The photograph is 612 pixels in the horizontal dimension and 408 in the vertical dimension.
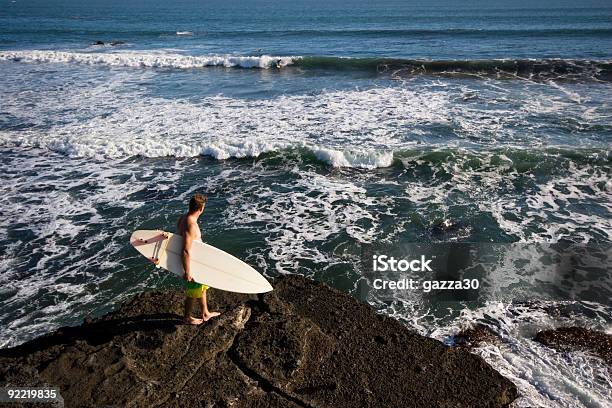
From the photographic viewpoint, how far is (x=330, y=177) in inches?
424

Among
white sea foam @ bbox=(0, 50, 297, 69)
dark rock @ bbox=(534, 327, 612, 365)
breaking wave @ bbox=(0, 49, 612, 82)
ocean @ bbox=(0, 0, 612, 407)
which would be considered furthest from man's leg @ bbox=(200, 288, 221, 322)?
white sea foam @ bbox=(0, 50, 297, 69)

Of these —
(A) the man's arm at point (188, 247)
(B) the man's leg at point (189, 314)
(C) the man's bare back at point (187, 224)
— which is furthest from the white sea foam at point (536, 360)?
(C) the man's bare back at point (187, 224)

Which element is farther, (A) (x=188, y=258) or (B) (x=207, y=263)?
(B) (x=207, y=263)

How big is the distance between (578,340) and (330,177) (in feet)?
21.1

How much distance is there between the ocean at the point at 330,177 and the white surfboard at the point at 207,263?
1.62m

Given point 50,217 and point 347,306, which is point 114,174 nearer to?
point 50,217

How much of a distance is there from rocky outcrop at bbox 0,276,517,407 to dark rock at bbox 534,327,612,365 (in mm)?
1336

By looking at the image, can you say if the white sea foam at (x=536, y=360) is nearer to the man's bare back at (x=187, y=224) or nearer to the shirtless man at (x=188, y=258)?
the shirtless man at (x=188, y=258)

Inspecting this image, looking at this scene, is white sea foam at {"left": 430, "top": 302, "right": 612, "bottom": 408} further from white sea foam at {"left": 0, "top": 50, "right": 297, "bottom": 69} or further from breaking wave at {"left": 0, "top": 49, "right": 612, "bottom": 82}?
white sea foam at {"left": 0, "top": 50, "right": 297, "bottom": 69}

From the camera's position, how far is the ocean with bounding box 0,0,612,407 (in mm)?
6336

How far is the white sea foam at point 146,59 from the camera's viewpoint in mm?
25531

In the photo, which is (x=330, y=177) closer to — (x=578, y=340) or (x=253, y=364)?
(x=578, y=340)

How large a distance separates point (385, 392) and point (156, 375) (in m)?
2.27

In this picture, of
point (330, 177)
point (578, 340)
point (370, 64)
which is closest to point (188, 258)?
point (578, 340)
